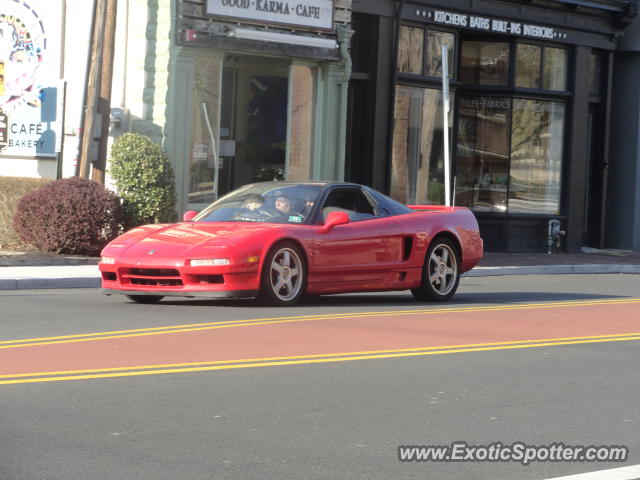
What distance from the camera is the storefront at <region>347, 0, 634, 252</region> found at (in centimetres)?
2530

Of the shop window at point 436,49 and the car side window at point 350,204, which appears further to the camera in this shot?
the shop window at point 436,49

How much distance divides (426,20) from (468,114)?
2.64m

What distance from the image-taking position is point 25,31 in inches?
933

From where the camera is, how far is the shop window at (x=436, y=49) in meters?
25.9

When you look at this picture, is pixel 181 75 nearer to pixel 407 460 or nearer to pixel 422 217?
pixel 422 217

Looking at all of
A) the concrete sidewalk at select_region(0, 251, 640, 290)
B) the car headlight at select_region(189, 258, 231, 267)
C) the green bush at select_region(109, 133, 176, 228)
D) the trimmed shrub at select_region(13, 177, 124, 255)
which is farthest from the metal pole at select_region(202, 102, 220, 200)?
the car headlight at select_region(189, 258, 231, 267)

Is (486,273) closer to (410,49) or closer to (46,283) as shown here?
(410,49)

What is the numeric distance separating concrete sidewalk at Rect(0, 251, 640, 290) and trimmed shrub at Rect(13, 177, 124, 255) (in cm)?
52

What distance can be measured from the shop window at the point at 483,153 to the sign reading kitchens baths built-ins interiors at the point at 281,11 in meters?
4.70

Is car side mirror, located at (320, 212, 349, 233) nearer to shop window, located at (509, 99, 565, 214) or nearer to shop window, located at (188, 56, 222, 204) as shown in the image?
shop window, located at (188, 56, 222, 204)

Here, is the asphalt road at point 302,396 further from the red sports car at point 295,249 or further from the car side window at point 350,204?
the car side window at point 350,204

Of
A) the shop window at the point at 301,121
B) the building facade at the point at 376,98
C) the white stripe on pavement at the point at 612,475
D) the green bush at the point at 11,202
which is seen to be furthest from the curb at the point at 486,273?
the white stripe on pavement at the point at 612,475

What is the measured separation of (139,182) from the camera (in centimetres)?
2109

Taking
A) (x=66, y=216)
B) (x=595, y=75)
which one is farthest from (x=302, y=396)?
(x=595, y=75)
